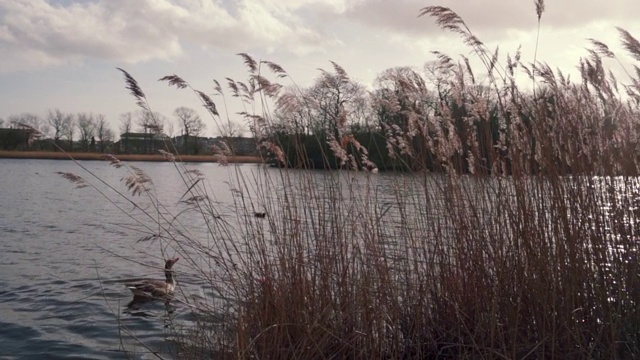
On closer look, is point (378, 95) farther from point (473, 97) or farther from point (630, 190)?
point (630, 190)

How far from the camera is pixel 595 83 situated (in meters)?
4.76

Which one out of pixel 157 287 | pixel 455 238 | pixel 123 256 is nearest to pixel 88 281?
pixel 123 256

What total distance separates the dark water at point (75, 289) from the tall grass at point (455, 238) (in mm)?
844

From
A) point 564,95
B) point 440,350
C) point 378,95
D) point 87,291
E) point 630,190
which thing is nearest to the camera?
point 440,350

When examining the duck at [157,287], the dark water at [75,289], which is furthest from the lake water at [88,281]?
the duck at [157,287]

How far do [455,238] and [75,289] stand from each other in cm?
715

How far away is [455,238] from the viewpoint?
4.41m

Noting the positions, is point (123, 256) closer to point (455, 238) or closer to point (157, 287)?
point (157, 287)

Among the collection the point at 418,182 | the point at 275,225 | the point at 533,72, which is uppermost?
the point at 533,72

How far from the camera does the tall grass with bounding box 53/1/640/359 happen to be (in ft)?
13.1

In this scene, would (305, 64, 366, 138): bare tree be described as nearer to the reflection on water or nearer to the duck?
the reflection on water

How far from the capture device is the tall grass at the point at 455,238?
400 centimetres

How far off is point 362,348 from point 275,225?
3.60 ft

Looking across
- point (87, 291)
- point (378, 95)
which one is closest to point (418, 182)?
point (378, 95)
